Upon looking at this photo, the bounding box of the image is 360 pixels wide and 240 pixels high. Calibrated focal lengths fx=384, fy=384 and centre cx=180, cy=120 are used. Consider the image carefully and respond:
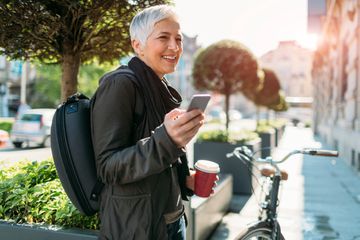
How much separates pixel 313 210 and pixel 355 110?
5.70 metres

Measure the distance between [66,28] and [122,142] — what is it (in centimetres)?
235

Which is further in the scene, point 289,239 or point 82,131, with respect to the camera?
point 289,239

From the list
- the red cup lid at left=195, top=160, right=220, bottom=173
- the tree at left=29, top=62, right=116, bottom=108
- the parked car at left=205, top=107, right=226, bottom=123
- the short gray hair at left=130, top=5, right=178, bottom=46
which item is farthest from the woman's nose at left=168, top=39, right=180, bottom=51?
the parked car at left=205, top=107, right=226, bottom=123

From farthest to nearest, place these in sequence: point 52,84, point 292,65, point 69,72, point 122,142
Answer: point 292,65, point 52,84, point 69,72, point 122,142

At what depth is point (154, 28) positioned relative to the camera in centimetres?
164

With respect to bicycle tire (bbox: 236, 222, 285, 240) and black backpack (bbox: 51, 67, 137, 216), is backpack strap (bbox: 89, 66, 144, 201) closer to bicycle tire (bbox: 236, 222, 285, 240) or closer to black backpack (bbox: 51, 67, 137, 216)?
black backpack (bbox: 51, 67, 137, 216)

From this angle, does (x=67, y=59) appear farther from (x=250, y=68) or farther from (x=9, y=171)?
(x=250, y=68)

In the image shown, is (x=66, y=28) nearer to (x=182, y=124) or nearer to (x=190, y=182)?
(x=190, y=182)

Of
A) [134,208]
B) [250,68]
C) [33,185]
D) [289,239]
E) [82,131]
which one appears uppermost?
[250,68]

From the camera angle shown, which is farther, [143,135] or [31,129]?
[31,129]

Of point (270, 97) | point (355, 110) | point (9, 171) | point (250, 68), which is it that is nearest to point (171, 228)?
point (9, 171)

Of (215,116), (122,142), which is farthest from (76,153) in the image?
(215,116)

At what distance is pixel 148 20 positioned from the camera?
5.39 feet

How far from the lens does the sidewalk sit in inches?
196
